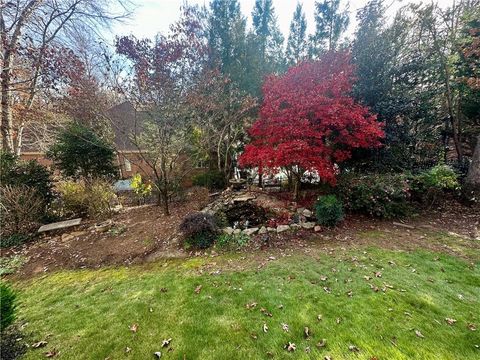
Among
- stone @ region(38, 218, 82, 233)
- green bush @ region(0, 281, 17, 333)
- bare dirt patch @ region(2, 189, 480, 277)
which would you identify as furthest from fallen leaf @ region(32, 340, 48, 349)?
stone @ region(38, 218, 82, 233)

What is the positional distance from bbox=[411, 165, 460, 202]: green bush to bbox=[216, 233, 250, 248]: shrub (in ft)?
18.8

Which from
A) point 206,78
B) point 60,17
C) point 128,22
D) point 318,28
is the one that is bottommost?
point 206,78

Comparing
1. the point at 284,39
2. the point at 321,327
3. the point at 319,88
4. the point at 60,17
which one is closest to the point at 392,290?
the point at 321,327

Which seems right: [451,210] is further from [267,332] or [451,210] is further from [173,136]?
[173,136]

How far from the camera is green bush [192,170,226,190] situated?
35.1 ft

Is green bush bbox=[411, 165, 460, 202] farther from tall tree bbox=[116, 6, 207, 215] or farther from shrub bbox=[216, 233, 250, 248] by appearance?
tall tree bbox=[116, 6, 207, 215]

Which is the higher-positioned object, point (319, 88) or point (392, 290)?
point (319, 88)

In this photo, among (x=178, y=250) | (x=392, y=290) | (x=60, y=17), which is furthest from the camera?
(x=60, y=17)

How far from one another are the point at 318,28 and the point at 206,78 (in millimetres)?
7859

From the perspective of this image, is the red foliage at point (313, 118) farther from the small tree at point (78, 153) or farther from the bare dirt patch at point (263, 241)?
the small tree at point (78, 153)

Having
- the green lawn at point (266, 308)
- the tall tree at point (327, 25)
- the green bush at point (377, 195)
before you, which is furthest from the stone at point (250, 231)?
the tall tree at point (327, 25)

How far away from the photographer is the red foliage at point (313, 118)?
574 cm

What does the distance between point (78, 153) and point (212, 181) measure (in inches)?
231

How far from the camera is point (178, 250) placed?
510cm
